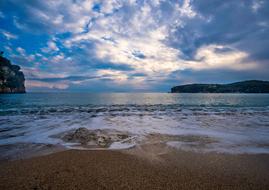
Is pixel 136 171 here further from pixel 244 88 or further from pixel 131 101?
pixel 244 88

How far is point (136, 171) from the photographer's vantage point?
357 cm

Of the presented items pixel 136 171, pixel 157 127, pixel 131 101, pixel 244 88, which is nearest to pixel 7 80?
pixel 131 101

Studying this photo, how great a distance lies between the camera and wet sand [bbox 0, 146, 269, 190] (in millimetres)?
2990

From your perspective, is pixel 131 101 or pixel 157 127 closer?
pixel 157 127

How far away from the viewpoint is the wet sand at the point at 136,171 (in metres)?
2.99

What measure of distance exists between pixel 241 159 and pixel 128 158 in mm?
3442

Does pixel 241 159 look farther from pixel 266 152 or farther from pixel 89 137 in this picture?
pixel 89 137

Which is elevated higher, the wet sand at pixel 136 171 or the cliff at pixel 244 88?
the cliff at pixel 244 88

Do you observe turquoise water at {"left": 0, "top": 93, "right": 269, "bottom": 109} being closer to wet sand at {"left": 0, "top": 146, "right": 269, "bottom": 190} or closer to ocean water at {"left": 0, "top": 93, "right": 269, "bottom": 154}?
ocean water at {"left": 0, "top": 93, "right": 269, "bottom": 154}

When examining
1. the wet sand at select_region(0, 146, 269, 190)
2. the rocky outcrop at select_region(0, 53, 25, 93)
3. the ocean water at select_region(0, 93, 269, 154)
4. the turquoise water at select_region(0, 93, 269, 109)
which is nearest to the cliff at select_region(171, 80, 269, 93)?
the turquoise water at select_region(0, 93, 269, 109)

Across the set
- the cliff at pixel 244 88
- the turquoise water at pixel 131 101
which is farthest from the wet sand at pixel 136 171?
the cliff at pixel 244 88

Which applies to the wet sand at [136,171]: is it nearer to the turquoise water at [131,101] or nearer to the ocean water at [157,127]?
the ocean water at [157,127]

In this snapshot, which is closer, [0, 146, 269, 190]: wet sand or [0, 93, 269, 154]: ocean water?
[0, 146, 269, 190]: wet sand

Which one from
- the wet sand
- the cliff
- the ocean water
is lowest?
the ocean water
